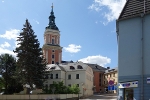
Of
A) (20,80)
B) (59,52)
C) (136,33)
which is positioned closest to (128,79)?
(136,33)

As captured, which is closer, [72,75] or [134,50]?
[134,50]

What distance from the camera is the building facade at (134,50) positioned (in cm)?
1881

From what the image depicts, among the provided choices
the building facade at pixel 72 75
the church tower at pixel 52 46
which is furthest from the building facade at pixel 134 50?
the church tower at pixel 52 46

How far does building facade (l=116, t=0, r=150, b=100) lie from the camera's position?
18.8 m

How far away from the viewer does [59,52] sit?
92438 mm

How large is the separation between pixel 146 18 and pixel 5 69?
45.6 m

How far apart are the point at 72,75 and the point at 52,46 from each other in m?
28.0

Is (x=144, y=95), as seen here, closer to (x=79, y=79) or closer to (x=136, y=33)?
(x=136, y=33)

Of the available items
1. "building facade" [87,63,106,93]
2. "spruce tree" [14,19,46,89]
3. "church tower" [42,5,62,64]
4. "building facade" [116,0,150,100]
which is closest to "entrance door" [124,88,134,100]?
"building facade" [116,0,150,100]

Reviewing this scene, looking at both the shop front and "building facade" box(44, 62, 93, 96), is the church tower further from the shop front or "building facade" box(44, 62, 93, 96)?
the shop front

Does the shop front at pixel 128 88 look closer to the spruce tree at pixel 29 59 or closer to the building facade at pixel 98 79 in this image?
the spruce tree at pixel 29 59

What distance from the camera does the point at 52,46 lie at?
9044cm

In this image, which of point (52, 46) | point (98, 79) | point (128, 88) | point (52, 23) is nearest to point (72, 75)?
point (98, 79)

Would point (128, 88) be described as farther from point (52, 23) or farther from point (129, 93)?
point (52, 23)
